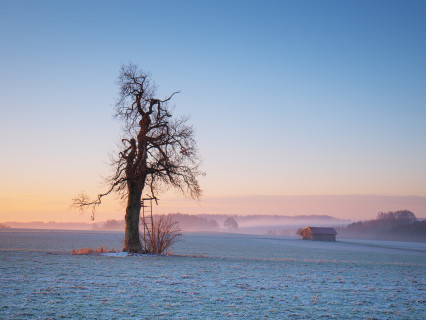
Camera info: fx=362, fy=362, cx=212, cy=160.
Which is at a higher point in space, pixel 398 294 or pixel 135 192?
pixel 135 192

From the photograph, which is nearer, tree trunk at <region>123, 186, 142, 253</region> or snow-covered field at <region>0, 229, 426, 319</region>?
snow-covered field at <region>0, 229, 426, 319</region>

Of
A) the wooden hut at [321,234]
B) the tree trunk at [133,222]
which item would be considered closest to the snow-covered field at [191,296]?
the tree trunk at [133,222]

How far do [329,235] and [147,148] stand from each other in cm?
8185

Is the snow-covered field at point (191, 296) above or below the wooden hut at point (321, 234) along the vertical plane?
above

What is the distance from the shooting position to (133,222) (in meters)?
26.2

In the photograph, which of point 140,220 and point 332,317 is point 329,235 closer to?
point 140,220

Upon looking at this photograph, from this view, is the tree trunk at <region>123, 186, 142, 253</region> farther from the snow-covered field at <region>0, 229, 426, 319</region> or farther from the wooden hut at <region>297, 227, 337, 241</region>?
the wooden hut at <region>297, 227, 337, 241</region>

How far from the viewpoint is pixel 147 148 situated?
26703 millimetres

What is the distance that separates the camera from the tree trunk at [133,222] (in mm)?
25844

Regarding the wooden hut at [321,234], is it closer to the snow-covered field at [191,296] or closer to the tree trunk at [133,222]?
the tree trunk at [133,222]

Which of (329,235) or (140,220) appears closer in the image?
(140,220)

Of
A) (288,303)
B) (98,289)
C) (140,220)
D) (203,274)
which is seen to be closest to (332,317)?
(288,303)

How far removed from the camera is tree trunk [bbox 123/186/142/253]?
25844 mm

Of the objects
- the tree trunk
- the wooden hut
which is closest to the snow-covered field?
the tree trunk
